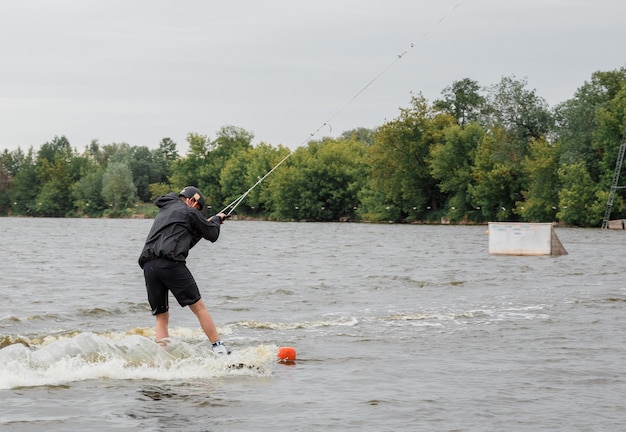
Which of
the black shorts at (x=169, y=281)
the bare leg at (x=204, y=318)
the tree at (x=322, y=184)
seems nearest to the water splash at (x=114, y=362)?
the bare leg at (x=204, y=318)

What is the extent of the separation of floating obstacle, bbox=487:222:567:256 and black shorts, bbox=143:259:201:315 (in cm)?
2609

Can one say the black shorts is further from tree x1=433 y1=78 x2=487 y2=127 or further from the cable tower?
tree x1=433 y1=78 x2=487 y2=127

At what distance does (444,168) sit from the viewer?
103 m

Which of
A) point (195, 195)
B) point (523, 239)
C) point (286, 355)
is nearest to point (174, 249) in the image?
point (195, 195)

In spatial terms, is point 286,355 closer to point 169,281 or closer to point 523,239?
point 169,281

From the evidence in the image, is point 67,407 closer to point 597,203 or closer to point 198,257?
point 198,257

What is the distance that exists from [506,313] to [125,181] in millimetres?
141254

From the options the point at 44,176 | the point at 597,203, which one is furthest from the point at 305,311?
the point at 44,176

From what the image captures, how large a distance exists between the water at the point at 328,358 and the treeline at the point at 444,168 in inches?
2223

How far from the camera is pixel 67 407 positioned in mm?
8914

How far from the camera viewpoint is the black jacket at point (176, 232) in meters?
10.5

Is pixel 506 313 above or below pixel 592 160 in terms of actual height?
below

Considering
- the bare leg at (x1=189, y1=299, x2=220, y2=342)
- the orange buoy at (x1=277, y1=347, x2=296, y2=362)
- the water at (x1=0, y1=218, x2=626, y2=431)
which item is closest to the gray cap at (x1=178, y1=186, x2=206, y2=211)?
the bare leg at (x1=189, y1=299, x2=220, y2=342)

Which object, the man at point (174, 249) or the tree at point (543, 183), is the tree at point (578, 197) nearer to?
the tree at point (543, 183)
